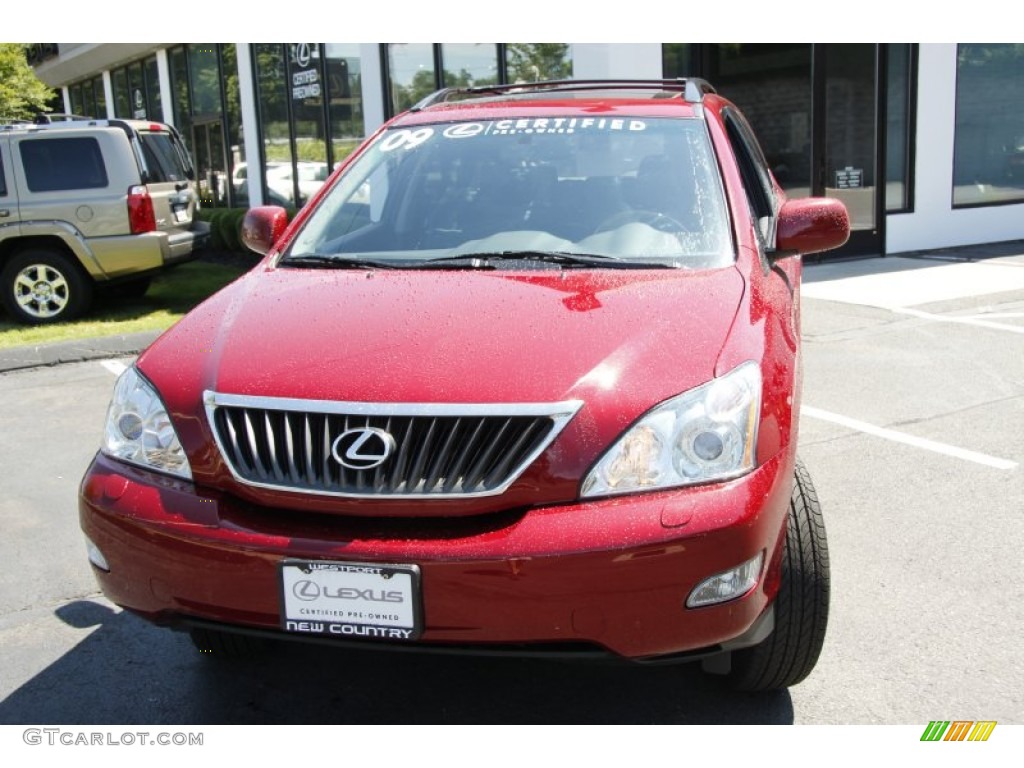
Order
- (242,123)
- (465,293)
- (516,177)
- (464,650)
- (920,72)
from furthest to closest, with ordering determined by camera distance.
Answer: (242,123)
(920,72)
(516,177)
(465,293)
(464,650)

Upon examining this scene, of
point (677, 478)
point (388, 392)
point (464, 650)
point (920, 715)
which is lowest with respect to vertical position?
point (920, 715)

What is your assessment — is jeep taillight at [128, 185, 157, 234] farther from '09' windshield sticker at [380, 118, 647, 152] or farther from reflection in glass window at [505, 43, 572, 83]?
'09' windshield sticker at [380, 118, 647, 152]

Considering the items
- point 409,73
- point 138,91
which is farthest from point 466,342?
point 138,91

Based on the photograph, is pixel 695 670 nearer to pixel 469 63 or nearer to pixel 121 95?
pixel 469 63

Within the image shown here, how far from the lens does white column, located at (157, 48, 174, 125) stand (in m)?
19.5

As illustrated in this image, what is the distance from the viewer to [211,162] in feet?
61.7

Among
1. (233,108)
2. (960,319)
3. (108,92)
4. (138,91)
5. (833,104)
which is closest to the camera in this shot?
(960,319)

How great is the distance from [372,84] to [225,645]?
1170 centimetres

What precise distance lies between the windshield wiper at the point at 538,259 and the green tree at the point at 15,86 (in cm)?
1699

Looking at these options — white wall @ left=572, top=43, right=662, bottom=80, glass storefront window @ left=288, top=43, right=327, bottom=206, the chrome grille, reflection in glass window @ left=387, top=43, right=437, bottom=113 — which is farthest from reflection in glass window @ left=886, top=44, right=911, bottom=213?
the chrome grille
